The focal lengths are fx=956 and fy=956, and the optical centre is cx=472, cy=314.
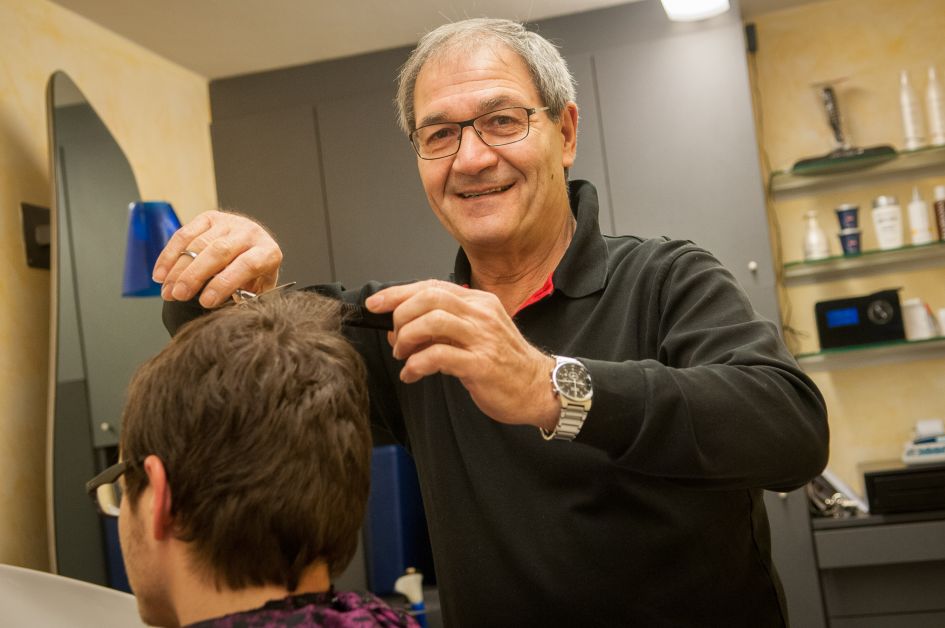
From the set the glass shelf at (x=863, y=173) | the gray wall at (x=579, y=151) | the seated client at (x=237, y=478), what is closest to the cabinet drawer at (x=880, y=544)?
the gray wall at (x=579, y=151)

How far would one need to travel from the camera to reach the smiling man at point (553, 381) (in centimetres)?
100

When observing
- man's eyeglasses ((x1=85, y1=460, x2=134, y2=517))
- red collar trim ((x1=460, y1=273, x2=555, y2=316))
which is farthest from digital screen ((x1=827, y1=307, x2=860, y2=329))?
man's eyeglasses ((x1=85, y1=460, x2=134, y2=517))

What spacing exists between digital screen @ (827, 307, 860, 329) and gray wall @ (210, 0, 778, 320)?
335 mm

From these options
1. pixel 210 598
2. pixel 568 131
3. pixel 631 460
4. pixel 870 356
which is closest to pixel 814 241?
pixel 870 356

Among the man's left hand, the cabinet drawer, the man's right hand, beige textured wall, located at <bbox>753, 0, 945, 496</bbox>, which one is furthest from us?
beige textured wall, located at <bbox>753, 0, 945, 496</bbox>

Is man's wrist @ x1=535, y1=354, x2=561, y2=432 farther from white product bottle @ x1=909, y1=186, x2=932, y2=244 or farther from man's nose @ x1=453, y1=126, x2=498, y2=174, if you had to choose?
white product bottle @ x1=909, y1=186, x2=932, y2=244

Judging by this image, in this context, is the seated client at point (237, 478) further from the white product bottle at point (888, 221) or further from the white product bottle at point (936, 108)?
the white product bottle at point (936, 108)

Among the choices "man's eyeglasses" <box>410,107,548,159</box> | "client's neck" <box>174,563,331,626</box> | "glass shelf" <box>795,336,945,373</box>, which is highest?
"man's eyeglasses" <box>410,107,548,159</box>

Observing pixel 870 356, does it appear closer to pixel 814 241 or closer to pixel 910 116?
pixel 814 241

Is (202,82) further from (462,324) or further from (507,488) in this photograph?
(462,324)

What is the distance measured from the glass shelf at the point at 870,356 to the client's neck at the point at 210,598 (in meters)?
2.95

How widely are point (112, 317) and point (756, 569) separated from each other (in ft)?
7.36

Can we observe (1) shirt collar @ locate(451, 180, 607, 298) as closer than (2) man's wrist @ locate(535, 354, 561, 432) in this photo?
No

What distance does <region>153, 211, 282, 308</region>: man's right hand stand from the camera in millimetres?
1238
